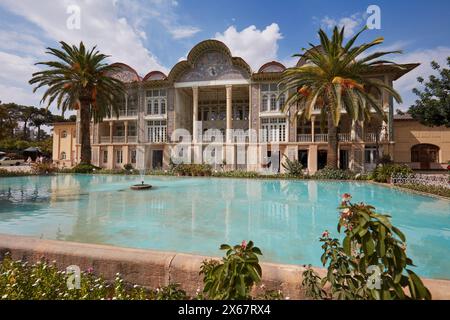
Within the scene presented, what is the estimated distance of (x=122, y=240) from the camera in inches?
222

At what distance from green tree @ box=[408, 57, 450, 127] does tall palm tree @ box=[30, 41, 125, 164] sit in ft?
86.4

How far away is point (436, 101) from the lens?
17.2 meters

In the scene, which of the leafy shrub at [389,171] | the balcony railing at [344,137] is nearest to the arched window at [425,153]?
the balcony railing at [344,137]

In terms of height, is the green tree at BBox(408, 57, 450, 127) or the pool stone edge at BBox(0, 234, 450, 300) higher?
the green tree at BBox(408, 57, 450, 127)

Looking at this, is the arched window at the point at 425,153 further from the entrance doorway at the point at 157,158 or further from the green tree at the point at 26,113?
the green tree at the point at 26,113

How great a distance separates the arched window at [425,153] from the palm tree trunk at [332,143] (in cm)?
1308

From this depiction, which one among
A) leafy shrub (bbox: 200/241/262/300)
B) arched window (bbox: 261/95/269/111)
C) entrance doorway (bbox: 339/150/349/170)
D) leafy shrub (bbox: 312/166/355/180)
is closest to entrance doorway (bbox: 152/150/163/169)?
arched window (bbox: 261/95/269/111)

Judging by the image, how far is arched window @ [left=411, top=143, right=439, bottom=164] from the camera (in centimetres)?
2680

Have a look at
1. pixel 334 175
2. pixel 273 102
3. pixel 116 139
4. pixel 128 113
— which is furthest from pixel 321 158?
pixel 116 139

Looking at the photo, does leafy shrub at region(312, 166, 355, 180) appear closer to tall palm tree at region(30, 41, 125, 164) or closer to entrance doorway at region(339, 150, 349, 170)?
entrance doorway at region(339, 150, 349, 170)

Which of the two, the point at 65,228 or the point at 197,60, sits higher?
the point at 197,60
